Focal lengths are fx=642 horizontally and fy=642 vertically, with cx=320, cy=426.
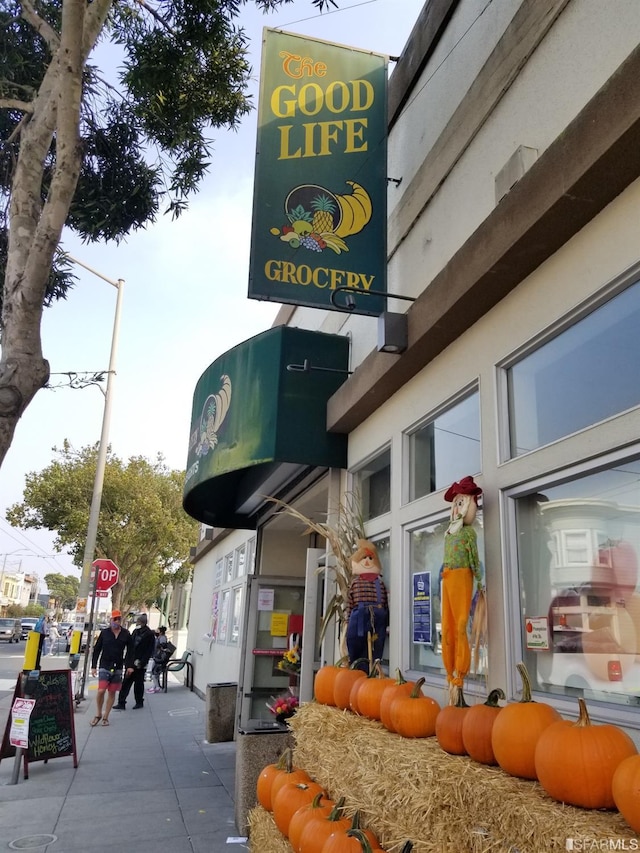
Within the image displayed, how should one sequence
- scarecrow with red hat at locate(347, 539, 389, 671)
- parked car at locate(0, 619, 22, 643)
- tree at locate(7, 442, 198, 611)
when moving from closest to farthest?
1. scarecrow with red hat at locate(347, 539, 389, 671)
2. tree at locate(7, 442, 198, 611)
3. parked car at locate(0, 619, 22, 643)

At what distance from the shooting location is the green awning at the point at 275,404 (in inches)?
243

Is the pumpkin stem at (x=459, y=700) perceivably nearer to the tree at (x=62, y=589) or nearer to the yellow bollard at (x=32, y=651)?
the yellow bollard at (x=32, y=651)

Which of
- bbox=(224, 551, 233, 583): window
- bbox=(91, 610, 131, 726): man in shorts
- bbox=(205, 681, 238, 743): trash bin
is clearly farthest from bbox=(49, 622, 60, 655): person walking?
bbox=(205, 681, 238, 743): trash bin

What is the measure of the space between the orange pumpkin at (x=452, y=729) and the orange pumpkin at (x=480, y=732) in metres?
0.06

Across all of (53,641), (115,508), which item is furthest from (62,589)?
(115,508)

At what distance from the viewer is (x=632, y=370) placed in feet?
9.96

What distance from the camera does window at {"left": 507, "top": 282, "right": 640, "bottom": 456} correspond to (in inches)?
121

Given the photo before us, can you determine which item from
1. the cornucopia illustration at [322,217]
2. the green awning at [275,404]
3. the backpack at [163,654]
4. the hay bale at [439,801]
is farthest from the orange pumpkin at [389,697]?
the backpack at [163,654]

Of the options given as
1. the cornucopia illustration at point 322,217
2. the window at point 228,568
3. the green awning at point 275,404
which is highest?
the cornucopia illustration at point 322,217

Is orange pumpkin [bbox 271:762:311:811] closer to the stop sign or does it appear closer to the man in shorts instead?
the man in shorts

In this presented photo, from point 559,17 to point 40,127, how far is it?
18.6 ft

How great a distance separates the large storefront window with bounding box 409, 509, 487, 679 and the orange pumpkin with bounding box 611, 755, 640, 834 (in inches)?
88.3

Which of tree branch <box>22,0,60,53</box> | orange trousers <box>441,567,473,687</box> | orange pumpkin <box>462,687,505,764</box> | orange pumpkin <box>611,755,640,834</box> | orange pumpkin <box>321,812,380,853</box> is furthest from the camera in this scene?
tree branch <box>22,0,60,53</box>

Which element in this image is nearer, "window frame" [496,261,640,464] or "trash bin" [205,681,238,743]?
"window frame" [496,261,640,464]
